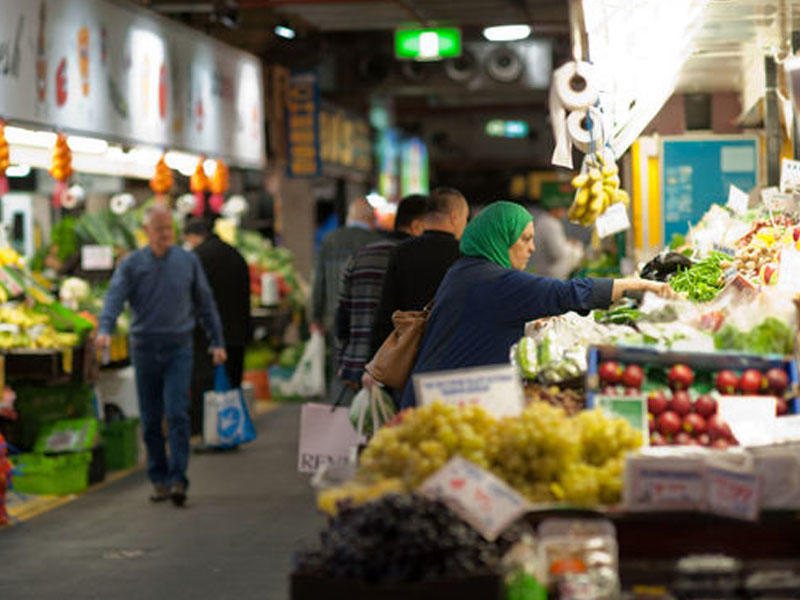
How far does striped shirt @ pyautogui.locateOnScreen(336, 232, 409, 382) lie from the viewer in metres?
8.78

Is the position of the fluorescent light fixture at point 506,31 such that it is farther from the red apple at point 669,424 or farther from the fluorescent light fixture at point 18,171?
the red apple at point 669,424

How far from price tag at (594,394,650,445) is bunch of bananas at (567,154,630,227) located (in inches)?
102

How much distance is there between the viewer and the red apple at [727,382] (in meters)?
4.90

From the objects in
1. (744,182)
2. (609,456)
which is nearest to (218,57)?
(744,182)

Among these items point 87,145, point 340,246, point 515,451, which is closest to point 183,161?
point 87,145

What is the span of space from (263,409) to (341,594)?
41.5 ft

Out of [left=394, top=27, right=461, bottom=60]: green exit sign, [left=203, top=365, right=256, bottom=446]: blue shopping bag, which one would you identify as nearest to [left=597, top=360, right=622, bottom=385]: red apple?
[left=203, top=365, right=256, bottom=446]: blue shopping bag

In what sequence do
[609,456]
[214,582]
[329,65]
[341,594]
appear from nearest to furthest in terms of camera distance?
[341,594] < [609,456] < [214,582] < [329,65]

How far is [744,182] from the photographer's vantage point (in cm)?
1152

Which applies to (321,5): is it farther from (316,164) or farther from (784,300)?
(784,300)

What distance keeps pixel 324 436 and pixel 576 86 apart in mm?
2066

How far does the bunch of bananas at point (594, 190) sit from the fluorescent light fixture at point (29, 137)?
6409 mm

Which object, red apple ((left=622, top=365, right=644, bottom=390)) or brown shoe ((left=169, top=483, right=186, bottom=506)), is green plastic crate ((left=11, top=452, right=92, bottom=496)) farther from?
red apple ((left=622, top=365, right=644, bottom=390))

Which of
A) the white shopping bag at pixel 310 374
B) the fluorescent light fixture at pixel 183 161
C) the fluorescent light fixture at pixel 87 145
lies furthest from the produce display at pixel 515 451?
the white shopping bag at pixel 310 374
